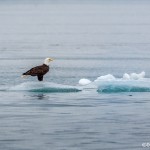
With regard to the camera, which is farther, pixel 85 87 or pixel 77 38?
pixel 77 38

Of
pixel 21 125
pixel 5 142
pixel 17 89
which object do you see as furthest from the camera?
pixel 17 89

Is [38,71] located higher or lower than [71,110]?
higher

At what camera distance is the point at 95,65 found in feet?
95.3

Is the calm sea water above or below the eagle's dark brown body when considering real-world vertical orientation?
below

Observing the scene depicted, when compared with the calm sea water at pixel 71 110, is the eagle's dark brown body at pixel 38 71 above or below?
above

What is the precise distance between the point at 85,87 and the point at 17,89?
146cm

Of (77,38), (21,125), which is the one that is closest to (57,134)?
(21,125)

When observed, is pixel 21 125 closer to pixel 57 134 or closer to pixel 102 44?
pixel 57 134

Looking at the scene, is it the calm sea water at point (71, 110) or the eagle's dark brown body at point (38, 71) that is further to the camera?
the eagle's dark brown body at point (38, 71)

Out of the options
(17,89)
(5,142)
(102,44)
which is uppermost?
(102,44)

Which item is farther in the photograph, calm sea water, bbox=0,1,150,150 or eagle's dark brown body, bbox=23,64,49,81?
eagle's dark brown body, bbox=23,64,49,81

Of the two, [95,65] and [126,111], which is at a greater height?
[95,65]

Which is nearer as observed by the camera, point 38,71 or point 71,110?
point 71,110

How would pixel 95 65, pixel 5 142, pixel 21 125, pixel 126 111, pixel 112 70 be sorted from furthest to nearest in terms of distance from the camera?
pixel 95 65 → pixel 112 70 → pixel 126 111 → pixel 21 125 → pixel 5 142
